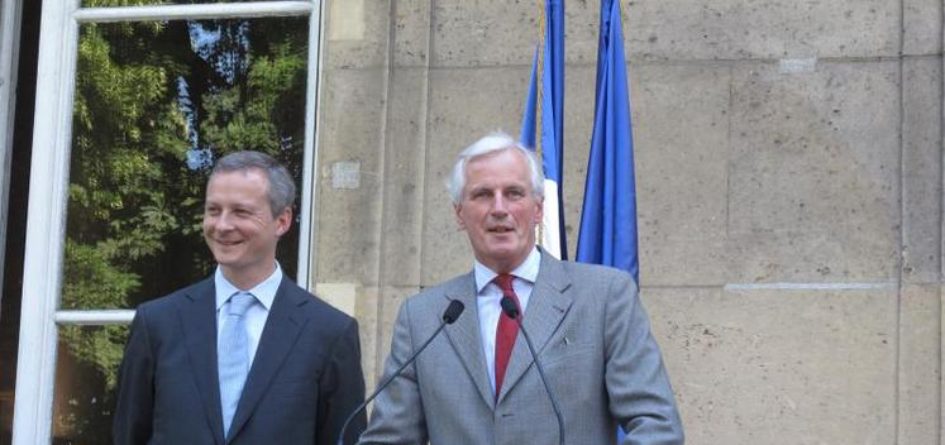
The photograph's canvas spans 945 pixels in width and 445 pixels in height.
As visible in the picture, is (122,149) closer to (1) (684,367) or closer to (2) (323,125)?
(2) (323,125)

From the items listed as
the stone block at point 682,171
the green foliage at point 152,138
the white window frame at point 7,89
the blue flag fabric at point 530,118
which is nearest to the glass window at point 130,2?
the green foliage at point 152,138

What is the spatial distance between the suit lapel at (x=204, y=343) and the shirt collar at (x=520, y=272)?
777mm

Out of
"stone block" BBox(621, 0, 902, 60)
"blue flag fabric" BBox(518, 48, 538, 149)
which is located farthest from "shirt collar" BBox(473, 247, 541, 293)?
"stone block" BBox(621, 0, 902, 60)

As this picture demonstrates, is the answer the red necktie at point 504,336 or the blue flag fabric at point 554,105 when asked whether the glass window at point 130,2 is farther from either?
the red necktie at point 504,336

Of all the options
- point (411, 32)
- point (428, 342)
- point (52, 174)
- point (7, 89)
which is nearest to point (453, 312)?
point (428, 342)

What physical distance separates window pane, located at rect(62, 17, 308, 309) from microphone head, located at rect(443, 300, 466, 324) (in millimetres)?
2714

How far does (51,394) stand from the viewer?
6656 mm

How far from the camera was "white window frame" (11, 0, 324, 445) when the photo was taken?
6.61m

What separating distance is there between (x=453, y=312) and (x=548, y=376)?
266 mm

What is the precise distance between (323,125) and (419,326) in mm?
2286

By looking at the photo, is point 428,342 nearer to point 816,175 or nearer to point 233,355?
point 233,355

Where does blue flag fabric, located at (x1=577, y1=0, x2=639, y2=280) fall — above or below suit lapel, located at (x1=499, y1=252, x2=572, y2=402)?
above

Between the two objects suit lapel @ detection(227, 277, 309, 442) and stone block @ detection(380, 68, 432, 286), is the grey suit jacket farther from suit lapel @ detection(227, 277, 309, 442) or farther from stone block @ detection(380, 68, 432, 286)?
stone block @ detection(380, 68, 432, 286)

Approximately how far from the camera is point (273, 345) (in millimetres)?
4434
